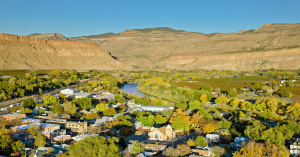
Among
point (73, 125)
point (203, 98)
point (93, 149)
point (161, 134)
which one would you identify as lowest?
point (161, 134)

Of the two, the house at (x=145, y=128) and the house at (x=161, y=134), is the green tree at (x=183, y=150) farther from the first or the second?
the house at (x=145, y=128)

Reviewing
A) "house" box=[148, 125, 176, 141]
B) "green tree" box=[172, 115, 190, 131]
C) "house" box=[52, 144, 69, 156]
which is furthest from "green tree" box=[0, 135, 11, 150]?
"green tree" box=[172, 115, 190, 131]

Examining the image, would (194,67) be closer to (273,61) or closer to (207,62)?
(207,62)

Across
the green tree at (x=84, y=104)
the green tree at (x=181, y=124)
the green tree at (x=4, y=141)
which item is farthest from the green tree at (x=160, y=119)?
the green tree at (x=4, y=141)

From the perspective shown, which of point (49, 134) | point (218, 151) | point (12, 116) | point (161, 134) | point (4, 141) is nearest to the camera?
point (218, 151)

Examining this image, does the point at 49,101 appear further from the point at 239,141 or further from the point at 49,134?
the point at 239,141

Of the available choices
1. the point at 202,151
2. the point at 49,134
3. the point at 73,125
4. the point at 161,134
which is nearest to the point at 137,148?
the point at 202,151

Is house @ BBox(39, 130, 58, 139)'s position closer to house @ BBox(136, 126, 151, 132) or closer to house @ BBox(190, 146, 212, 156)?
house @ BBox(136, 126, 151, 132)

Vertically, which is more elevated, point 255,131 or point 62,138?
point 255,131
